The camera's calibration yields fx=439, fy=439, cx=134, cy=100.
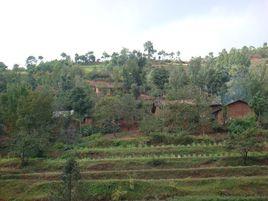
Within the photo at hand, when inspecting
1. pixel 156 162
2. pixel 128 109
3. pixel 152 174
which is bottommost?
pixel 152 174

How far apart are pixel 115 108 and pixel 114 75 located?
31.8m

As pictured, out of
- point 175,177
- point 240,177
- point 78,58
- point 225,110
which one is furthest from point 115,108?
point 78,58

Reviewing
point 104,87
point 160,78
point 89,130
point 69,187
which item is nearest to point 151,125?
point 89,130

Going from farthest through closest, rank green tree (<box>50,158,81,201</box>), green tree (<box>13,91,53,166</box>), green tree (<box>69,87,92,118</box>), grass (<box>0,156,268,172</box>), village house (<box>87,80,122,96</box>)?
1. village house (<box>87,80,122,96</box>)
2. green tree (<box>69,87,92,118</box>)
3. green tree (<box>13,91,53,166</box>)
4. grass (<box>0,156,268,172</box>)
5. green tree (<box>50,158,81,201</box>)

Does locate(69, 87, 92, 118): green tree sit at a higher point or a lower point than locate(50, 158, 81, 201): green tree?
higher

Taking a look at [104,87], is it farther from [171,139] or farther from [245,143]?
[245,143]

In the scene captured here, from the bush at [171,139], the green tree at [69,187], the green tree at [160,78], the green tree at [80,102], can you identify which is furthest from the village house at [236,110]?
the green tree at [69,187]

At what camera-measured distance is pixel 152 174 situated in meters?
39.0

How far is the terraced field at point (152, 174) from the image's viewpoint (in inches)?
1330

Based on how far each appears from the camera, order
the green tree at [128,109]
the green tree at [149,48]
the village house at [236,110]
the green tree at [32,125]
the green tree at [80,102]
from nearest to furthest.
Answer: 1. the green tree at [32,125]
2. the green tree at [128,109]
3. the village house at [236,110]
4. the green tree at [80,102]
5. the green tree at [149,48]

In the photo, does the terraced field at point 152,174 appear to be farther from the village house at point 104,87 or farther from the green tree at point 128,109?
the village house at point 104,87

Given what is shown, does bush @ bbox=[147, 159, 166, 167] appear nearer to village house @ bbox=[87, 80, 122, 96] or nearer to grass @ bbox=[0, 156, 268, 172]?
grass @ bbox=[0, 156, 268, 172]

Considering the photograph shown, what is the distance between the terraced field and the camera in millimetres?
33781

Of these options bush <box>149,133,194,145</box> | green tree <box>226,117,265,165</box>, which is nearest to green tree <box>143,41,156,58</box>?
bush <box>149,133,194,145</box>
